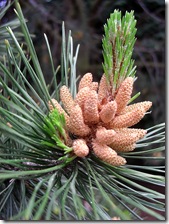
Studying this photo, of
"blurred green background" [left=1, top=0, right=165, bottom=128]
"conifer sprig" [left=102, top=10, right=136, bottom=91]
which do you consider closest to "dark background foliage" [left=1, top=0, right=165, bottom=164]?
"blurred green background" [left=1, top=0, right=165, bottom=128]

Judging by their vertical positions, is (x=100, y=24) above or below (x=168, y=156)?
above

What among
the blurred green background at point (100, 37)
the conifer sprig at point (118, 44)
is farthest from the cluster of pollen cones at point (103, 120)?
the blurred green background at point (100, 37)

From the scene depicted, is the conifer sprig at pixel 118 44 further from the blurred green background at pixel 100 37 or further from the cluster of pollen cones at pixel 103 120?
the blurred green background at pixel 100 37

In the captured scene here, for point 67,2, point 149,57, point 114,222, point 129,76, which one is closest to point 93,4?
point 67,2

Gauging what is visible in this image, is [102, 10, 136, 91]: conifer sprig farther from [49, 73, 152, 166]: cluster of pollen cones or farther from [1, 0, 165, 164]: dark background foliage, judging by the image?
[1, 0, 165, 164]: dark background foliage

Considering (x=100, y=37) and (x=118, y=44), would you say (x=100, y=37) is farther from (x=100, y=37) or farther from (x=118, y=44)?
(x=118, y=44)

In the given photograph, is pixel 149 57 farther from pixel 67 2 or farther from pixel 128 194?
pixel 128 194

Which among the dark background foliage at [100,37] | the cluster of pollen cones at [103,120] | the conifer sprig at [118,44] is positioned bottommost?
the cluster of pollen cones at [103,120]

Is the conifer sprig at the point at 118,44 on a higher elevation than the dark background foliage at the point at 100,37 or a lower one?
lower

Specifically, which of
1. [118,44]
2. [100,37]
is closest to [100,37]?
[100,37]
